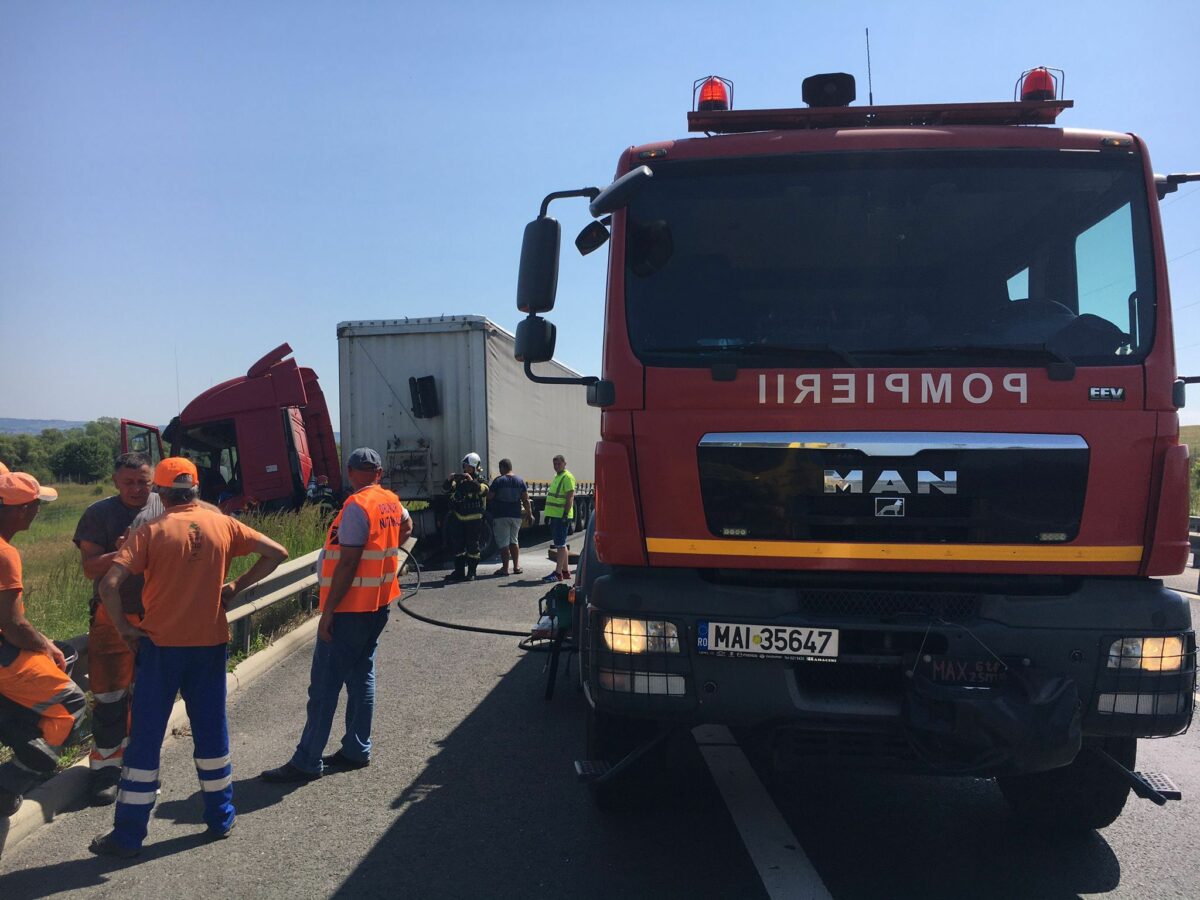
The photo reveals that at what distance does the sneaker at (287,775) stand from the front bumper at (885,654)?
2179mm

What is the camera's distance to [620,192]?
3.94m

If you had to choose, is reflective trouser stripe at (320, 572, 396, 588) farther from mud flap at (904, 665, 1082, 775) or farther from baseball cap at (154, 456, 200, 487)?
mud flap at (904, 665, 1082, 775)

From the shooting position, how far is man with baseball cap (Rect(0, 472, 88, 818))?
392 cm

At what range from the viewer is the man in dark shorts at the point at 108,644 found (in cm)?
471

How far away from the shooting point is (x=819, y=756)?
3.56 m

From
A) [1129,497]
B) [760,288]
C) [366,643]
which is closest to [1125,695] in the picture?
[1129,497]

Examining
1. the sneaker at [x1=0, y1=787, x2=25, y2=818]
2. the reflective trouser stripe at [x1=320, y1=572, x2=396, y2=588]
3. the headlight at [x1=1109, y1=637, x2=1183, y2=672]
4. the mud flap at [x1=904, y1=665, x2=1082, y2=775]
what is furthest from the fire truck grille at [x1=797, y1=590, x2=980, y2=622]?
the sneaker at [x1=0, y1=787, x2=25, y2=818]

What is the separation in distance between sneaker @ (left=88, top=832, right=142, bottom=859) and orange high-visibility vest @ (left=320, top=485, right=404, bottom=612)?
148 centimetres

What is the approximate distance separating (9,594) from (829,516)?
3.36 meters

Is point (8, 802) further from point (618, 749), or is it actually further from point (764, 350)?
point (764, 350)

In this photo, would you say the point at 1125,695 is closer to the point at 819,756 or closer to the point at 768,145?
the point at 819,756

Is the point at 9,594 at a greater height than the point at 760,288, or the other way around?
the point at 760,288

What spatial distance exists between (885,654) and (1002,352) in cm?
126

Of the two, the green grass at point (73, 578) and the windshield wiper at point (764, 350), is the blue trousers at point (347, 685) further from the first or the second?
the windshield wiper at point (764, 350)
